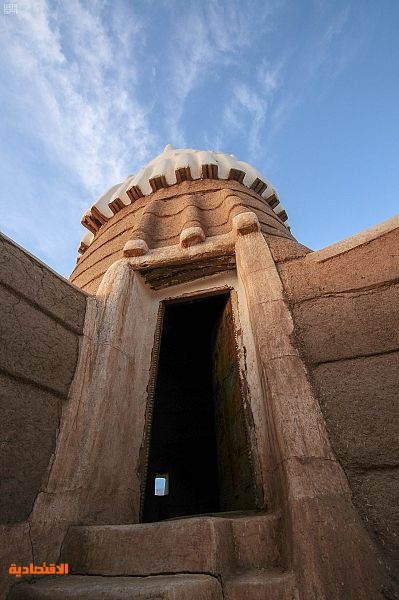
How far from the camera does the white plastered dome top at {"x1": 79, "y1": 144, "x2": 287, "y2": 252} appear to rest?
4.73 metres

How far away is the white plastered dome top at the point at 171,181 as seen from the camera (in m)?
4.73

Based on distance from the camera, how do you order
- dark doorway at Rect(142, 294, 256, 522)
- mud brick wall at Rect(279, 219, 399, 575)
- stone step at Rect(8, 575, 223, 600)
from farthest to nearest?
dark doorway at Rect(142, 294, 256, 522) → mud brick wall at Rect(279, 219, 399, 575) → stone step at Rect(8, 575, 223, 600)

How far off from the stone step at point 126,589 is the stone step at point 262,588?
47mm

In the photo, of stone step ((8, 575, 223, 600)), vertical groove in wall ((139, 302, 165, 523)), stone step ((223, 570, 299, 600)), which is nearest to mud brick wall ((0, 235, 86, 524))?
stone step ((8, 575, 223, 600))

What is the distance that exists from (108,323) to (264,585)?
5.78ft

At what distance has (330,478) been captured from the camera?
140 cm

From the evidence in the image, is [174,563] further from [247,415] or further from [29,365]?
[29,365]

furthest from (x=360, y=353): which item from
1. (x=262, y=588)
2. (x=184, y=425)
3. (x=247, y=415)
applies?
(x=184, y=425)

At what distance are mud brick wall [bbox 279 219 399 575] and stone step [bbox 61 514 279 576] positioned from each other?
1.54 feet

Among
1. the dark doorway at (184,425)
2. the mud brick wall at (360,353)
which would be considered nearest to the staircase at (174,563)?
the mud brick wall at (360,353)

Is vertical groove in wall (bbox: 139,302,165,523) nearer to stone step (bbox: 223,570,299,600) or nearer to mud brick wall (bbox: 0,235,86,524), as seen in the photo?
mud brick wall (bbox: 0,235,86,524)

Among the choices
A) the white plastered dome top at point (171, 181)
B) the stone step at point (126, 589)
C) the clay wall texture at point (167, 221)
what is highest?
the white plastered dome top at point (171, 181)

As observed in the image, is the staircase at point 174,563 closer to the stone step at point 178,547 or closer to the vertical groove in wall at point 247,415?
the stone step at point 178,547

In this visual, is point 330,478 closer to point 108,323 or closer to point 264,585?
point 264,585
